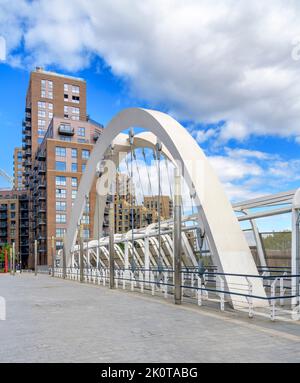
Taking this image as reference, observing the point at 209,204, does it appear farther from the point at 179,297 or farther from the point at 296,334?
the point at 296,334

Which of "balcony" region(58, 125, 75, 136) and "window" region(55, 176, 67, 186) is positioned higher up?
"balcony" region(58, 125, 75, 136)

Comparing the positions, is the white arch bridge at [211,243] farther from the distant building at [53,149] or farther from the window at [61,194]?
the window at [61,194]

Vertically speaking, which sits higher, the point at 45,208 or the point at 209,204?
the point at 45,208

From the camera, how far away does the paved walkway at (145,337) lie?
596 cm

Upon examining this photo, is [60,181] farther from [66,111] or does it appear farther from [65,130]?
[66,111]

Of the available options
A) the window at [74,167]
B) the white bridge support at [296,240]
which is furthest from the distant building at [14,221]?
the white bridge support at [296,240]

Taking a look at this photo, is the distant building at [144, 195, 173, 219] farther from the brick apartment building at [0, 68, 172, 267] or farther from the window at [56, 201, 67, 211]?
the window at [56, 201, 67, 211]

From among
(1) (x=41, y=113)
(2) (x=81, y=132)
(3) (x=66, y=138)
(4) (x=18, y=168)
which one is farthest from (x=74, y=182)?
(4) (x=18, y=168)

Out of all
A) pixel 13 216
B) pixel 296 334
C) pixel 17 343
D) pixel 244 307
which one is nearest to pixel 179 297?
pixel 244 307

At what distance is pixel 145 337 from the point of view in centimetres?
729

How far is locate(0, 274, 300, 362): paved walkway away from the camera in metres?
5.96

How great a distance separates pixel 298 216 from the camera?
1110 centimetres

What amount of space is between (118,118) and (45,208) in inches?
2003

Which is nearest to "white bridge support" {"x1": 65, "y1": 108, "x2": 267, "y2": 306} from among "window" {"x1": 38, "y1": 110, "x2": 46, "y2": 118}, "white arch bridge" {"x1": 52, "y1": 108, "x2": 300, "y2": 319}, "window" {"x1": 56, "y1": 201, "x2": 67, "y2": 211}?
"white arch bridge" {"x1": 52, "y1": 108, "x2": 300, "y2": 319}
